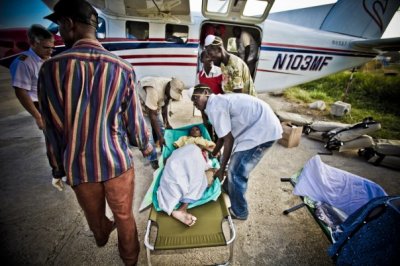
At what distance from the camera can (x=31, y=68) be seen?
7.74 feet

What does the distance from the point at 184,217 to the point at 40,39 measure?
288 centimetres

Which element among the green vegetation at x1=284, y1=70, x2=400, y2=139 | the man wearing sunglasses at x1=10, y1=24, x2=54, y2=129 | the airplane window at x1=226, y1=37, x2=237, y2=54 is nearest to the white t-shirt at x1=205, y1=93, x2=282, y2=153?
the man wearing sunglasses at x1=10, y1=24, x2=54, y2=129

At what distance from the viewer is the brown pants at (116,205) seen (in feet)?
4.40

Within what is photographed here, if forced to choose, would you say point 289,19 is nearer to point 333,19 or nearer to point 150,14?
point 333,19

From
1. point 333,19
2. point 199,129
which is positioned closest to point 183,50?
point 199,129

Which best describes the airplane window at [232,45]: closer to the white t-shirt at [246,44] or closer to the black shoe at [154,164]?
the white t-shirt at [246,44]

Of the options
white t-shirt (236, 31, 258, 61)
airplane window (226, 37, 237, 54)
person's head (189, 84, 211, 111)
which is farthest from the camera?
airplane window (226, 37, 237, 54)

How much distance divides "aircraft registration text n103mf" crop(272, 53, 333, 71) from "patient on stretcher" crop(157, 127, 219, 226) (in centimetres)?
449

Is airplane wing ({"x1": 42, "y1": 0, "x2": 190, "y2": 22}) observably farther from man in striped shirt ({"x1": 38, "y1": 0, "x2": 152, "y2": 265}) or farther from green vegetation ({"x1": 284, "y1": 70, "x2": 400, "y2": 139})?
green vegetation ({"x1": 284, "y1": 70, "x2": 400, "y2": 139})

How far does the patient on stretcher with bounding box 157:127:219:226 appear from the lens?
191 centimetres

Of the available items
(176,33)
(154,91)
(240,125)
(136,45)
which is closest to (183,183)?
(240,125)

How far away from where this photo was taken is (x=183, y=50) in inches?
186

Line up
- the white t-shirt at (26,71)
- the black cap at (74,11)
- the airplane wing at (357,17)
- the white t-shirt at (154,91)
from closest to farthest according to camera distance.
→ the black cap at (74,11) < the white t-shirt at (26,71) < the white t-shirt at (154,91) < the airplane wing at (357,17)

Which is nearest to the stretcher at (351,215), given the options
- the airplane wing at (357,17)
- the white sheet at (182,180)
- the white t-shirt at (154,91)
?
the white sheet at (182,180)
